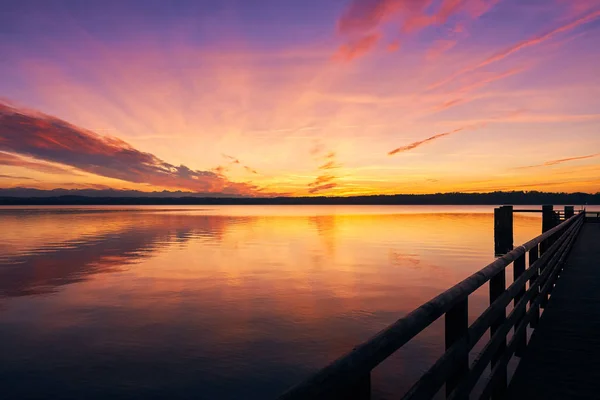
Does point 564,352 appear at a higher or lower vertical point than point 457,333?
lower

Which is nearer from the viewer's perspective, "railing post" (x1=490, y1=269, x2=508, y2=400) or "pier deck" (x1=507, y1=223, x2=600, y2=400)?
"railing post" (x1=490, y1=269, x2=508, y2=400)

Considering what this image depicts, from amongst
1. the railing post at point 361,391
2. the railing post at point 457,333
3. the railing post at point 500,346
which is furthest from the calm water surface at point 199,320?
the railing post at point 361,391

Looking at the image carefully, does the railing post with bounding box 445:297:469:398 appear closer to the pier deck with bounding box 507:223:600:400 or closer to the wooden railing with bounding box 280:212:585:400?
the wooden railing with bounding box 280:212:585:400

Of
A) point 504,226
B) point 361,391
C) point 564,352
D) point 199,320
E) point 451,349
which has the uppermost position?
point 361,391

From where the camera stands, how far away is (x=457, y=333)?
3.62 metres

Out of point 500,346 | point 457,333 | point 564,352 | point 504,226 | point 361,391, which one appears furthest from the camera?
point 504,226

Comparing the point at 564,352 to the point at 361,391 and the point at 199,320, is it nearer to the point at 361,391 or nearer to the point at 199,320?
the point at 361,391

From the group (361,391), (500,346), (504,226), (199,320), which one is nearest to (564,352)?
(500,346)

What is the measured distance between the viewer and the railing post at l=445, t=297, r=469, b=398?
3.58 m

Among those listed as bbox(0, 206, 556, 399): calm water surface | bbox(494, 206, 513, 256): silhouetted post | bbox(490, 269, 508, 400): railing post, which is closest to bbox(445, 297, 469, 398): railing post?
bbox(490, 269, 508, 400): railing post

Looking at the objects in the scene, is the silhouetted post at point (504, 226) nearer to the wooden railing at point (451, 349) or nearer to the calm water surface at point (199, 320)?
the calm water surface at point (199, 320)

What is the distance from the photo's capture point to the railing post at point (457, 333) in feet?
11.8

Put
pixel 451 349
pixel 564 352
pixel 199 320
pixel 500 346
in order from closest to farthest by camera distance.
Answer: pixel 451 349 < pixel 500 346 < pixel 564 352 < pixel 199 320

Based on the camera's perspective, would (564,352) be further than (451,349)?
Yes
